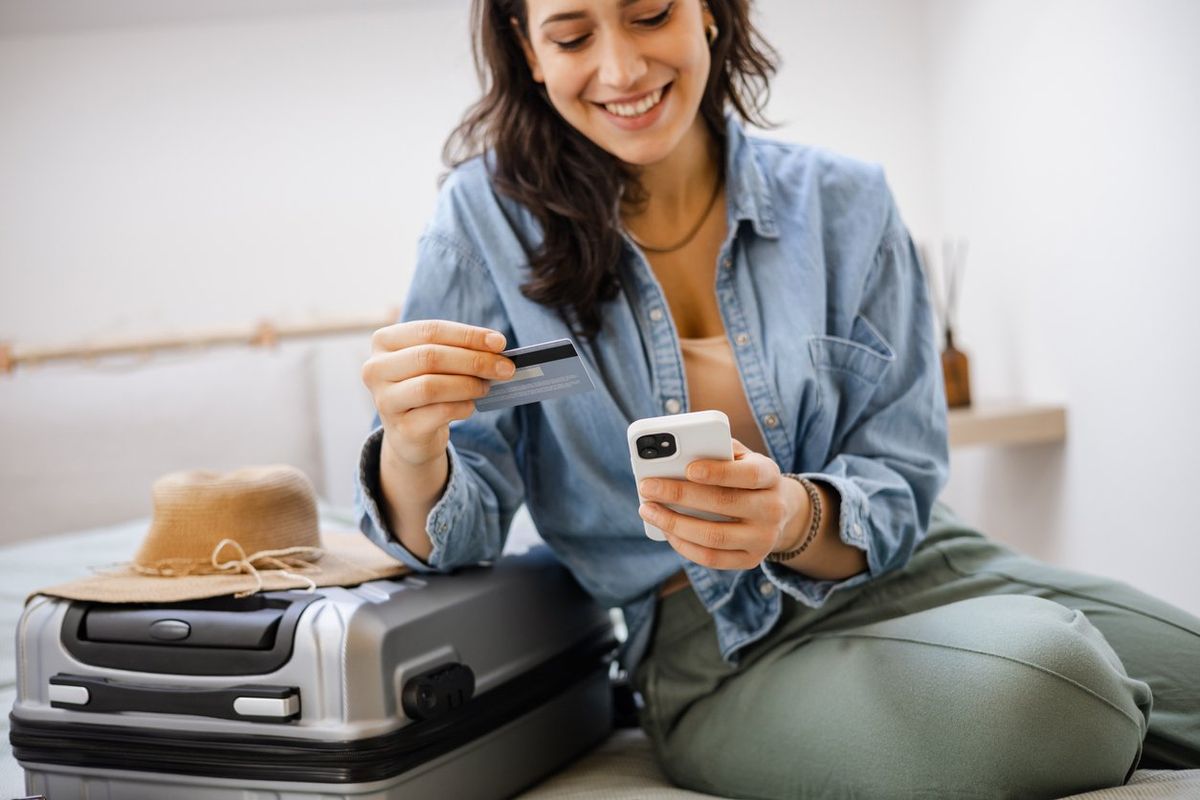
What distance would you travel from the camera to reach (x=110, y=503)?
6.93 feet

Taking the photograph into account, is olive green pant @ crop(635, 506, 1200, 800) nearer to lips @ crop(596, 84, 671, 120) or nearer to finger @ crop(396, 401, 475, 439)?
finger @ crop(396, 401, 475, 439)

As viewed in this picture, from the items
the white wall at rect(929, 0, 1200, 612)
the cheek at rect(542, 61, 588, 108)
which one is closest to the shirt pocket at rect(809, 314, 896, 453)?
the cheek at rect(542, 61, 588, 108)

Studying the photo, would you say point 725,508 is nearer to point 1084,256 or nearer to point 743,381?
point 743,381

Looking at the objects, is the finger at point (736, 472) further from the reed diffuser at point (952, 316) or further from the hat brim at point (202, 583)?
the reed diffuser at point (952, 316)

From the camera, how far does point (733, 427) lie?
1154mm

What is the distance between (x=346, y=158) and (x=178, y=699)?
1.78 m

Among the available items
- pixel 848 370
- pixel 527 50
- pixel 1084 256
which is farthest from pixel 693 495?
pixel 1084 256

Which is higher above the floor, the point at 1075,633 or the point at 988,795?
the point at 1075,633

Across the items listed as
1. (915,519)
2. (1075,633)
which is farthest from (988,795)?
(915,519)

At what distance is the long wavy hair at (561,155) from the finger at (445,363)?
0.25 metres

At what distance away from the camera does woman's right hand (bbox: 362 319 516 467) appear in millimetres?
896

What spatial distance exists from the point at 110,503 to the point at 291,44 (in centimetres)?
109

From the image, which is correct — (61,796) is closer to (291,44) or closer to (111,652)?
(111,652)

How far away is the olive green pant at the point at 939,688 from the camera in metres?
0.88
